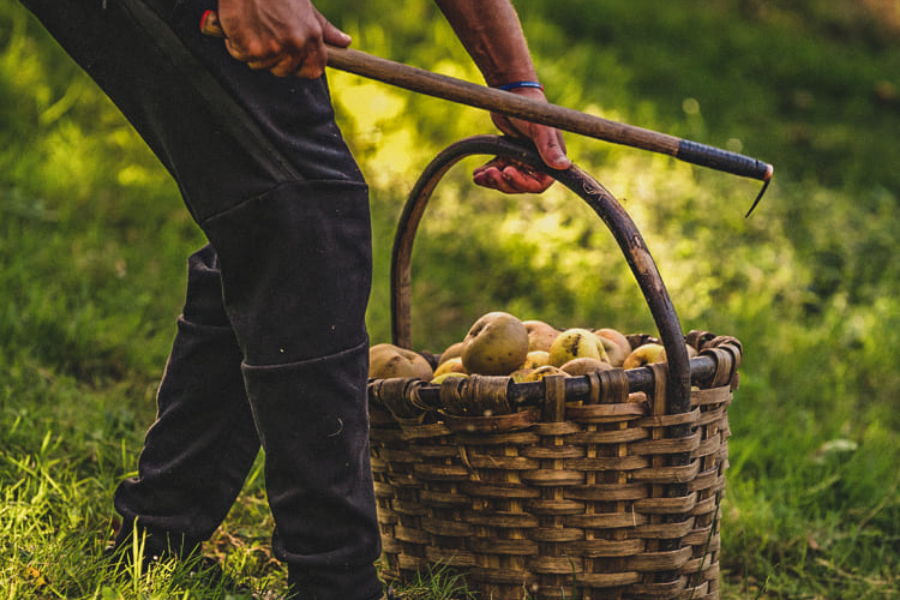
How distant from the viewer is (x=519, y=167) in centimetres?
182

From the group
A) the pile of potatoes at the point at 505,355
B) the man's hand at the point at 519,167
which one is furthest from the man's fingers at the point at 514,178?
the pile of potatoes at the point at 505,355

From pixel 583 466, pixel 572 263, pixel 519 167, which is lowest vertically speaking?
pixel 572 263

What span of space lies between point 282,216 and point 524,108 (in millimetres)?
476

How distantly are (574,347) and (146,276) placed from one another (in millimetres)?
2025

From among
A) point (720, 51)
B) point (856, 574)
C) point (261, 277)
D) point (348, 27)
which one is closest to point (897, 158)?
point (720, 51)

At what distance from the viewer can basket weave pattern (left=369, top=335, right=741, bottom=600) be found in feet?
5.12

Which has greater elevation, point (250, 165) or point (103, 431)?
point (250, 165)

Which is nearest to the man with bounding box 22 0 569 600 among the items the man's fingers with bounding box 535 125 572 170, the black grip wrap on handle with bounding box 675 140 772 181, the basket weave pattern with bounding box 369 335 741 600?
the basket weave pattern with bounding box 369 335 741 600

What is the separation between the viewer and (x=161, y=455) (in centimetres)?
171

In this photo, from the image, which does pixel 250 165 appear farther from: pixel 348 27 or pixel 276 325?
pixel 348 27

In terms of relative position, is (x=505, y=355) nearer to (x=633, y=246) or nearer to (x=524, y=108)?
(x=633, y=246)

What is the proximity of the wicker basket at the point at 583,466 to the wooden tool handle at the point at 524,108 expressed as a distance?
0.13m

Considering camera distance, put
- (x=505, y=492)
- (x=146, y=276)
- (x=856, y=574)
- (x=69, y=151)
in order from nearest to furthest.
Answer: (x=505, y=492), (x=856, y=574), (x=146, y=276), (x=69, y=151)

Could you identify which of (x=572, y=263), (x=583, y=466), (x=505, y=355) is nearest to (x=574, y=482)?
(x=583, y=466)
